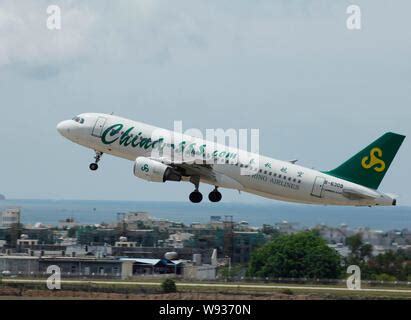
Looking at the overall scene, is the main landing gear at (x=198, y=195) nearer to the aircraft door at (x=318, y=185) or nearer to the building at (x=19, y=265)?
the aircraft door at (x=318, y=185)

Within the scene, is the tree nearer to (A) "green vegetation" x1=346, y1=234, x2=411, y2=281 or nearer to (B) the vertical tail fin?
(A) "green vegetation" x1=346, y1=234, x2=411, y2=281

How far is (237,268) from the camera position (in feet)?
248

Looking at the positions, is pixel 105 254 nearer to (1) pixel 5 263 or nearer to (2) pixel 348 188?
(1) pixel 5 263

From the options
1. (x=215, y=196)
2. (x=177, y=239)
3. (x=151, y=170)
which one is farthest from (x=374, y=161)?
(x=177, y=239)

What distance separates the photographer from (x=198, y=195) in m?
72.8

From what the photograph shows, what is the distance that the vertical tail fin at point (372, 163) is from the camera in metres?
68.2

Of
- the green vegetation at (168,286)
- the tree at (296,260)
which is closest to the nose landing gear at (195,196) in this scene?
the tree at (296,260)

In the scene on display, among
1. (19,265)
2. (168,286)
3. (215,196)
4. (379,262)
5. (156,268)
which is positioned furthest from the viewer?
(215,196)

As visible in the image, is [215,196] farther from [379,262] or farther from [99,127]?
[379,262]

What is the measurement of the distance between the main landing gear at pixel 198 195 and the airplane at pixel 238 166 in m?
0.12

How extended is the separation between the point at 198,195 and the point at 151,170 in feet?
16.1

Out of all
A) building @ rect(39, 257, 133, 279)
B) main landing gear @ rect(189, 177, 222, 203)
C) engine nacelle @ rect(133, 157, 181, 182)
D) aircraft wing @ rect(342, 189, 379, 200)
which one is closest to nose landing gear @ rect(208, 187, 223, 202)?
main landing gear @ rect(189, 177, 222, 203)

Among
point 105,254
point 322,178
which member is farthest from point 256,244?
point 322,178
